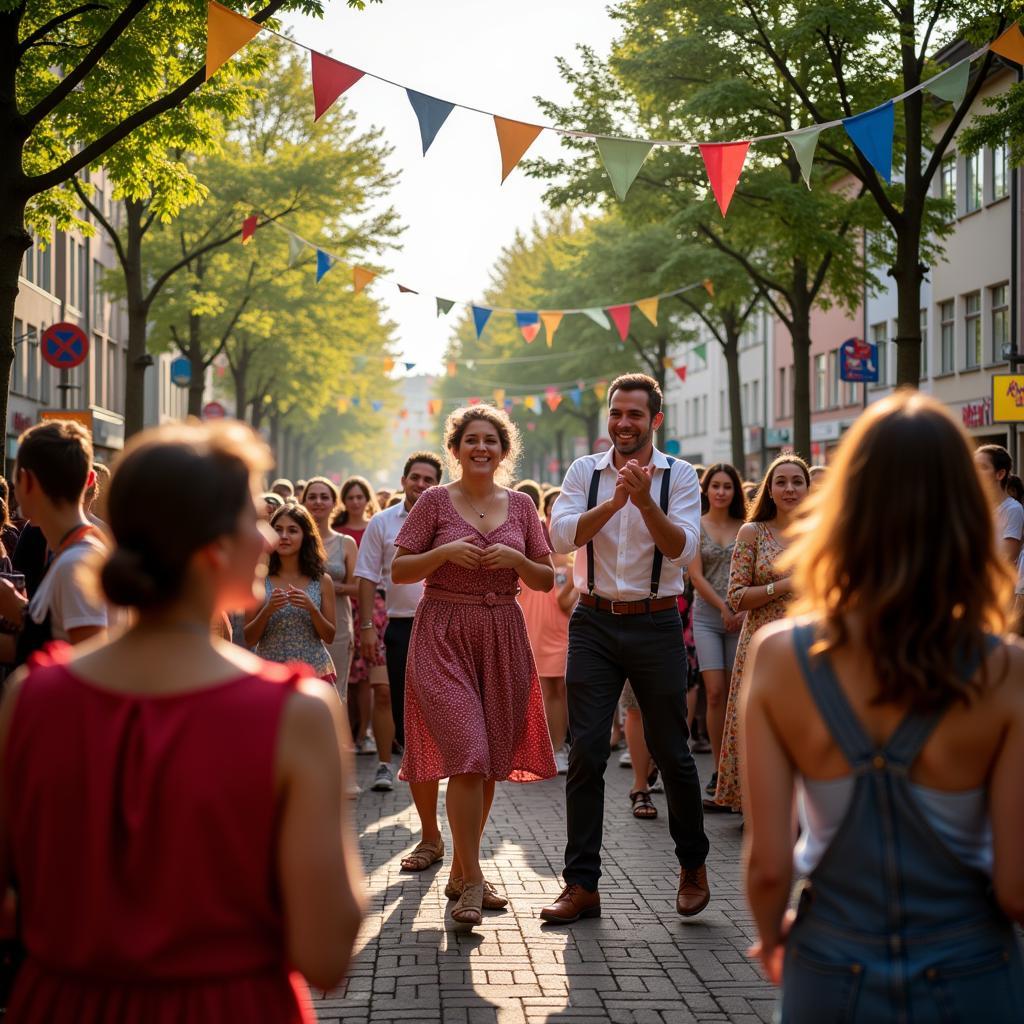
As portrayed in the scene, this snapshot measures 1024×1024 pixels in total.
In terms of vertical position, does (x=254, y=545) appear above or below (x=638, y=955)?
above

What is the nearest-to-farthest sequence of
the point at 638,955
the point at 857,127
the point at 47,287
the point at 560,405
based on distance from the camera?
the point at 638,955 < the point at 857,127 < the point at 47,287 < the point at 560,405

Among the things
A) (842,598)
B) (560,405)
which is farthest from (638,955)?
(560,405)

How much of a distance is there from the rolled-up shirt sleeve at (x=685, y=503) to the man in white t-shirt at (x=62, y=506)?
2964 mm

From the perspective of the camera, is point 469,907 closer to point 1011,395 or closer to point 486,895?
point 486,895

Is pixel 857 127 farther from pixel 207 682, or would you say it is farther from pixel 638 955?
pixel 207 682

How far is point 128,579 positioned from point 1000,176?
33466 mm

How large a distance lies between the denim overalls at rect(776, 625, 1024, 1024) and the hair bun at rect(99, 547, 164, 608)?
1012 millimetres

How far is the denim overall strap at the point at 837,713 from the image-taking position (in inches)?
96.7

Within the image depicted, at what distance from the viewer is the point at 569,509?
6785mm

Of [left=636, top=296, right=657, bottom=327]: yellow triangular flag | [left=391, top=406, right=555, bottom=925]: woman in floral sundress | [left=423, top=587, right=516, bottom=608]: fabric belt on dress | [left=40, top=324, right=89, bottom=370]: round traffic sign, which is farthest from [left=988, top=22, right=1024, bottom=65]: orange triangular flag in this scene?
[left=40, top=324, right=89, bottom=370]: round traffic sign

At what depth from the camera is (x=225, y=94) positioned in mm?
15953

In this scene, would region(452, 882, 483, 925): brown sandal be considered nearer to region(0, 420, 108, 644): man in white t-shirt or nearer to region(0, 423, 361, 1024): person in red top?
region(0, 420, 108, 644): man in white t-shirt

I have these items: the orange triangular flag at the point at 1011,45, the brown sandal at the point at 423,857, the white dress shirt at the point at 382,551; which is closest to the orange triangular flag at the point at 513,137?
the white dress shirt at the point at 382,551

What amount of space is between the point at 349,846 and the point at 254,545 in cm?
44
